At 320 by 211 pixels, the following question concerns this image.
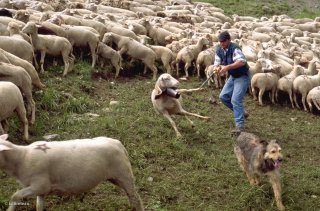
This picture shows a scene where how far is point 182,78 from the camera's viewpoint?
15094 mm

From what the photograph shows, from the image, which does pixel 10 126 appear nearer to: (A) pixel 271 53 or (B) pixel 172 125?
(B) pixel 172 125

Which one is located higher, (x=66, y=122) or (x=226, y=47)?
(x=226, y=47)

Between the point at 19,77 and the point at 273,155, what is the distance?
194 inches

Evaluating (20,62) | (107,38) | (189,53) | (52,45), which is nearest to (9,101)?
(20,62)

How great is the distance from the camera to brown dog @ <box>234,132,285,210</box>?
24.4 ft

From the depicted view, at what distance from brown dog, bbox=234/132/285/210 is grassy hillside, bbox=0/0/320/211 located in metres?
0.22

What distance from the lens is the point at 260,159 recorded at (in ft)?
25.3

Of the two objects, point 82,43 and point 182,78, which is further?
point 182,78

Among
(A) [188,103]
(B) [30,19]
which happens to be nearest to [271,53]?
(A) [188,103]

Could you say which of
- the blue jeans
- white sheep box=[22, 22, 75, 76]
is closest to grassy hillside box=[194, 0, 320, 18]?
white sheep box=[22, 22, 75, 76]

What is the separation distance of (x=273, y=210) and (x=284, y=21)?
1785 centimetres

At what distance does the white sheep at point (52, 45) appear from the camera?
12586 mm

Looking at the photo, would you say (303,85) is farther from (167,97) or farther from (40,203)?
(40,203)

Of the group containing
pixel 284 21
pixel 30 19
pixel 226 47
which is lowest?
pixel 284 21
